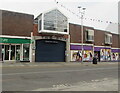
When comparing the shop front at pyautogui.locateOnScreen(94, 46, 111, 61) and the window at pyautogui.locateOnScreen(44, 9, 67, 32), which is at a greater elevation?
the window at pyautogui.locateOnScreen(44, 9, 67, 32)

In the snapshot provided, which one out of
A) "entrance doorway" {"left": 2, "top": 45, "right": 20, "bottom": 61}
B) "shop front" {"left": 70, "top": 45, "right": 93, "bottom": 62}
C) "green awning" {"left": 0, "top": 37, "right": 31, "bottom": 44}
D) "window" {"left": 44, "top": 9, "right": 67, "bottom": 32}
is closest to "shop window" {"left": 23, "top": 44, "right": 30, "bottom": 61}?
"green awning" {"left": 0, "top": 37, "right": 31, "bottom": 44}

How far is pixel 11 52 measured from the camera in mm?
32812

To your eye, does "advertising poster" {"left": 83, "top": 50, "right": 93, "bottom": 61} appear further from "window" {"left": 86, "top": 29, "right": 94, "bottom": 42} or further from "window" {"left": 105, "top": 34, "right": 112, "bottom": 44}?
"window" {"left": 105, "top": 34, "right": 112, "bottom": 44}

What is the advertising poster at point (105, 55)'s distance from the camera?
49.6m

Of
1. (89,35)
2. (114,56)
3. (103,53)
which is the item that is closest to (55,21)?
(89,35)

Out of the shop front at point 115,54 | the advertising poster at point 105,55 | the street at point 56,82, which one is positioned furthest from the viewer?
the shop front at point 115,54

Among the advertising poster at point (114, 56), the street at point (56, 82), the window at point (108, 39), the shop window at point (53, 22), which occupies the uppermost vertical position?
the shop window at point (53, 22)

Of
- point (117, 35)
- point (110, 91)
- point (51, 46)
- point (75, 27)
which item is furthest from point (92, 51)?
point (110, 91)

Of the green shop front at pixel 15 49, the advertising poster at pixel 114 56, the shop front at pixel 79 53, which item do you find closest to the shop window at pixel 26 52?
the green shop front at pixel 15 49

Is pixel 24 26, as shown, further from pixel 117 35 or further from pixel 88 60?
pixel 117 35

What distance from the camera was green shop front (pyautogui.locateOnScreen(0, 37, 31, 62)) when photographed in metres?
31.7

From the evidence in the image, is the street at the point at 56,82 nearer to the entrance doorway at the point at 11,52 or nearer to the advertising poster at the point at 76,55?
the entrance doorway at the point at 11,52

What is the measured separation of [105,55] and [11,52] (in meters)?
25.8

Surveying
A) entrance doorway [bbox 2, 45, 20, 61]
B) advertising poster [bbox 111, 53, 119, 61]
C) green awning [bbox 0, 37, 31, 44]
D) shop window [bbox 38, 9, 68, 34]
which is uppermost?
shop window [bbox 38, 9, 68, 34]
